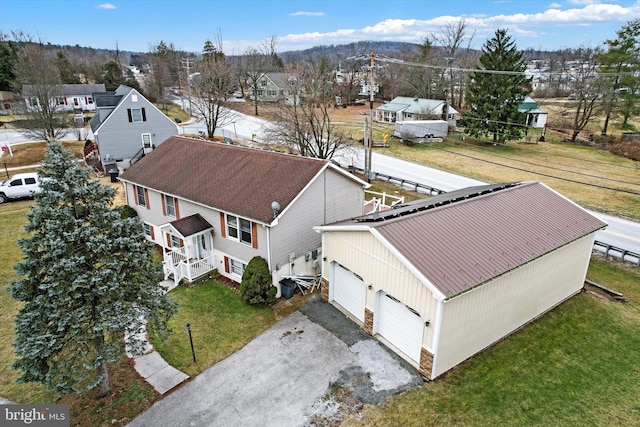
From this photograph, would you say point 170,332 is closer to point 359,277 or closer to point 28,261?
point 28,261

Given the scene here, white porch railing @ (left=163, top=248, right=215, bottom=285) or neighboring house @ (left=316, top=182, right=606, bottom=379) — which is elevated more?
neighboring house @ (left=316, top=182, right=606, bottom=379)

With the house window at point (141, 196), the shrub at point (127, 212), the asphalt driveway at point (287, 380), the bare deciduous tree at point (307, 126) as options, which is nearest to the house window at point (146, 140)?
the bare deciduous tree at point (307, 126)

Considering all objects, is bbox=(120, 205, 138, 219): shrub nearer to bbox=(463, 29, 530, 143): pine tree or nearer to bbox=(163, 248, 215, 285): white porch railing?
bbox=(163, 248, 215, 285): white porch railing

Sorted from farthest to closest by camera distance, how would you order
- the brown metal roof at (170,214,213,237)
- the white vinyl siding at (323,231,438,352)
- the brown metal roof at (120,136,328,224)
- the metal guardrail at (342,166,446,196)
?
the metal guardrail at (342,166,446,196), the brown metal roof at (170,214,213,237), the brown metal roof at (120,136,328,224), the white vinyl siding at (323,231,438,352)

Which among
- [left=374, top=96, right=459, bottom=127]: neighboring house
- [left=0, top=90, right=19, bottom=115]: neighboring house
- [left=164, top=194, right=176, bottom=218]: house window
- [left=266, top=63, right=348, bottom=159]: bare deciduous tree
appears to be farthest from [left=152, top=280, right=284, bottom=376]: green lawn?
[left=0, top=90, right=19, bottom=115]: neighboring house

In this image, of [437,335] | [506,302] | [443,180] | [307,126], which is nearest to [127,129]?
[307,126]

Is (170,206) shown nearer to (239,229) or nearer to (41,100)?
(239,229)
